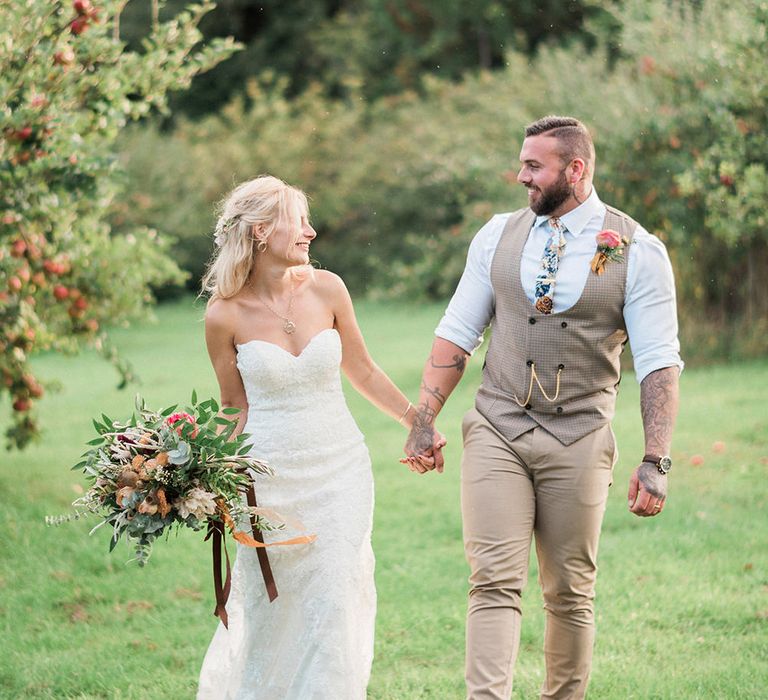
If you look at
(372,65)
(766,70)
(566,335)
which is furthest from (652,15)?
(372,65)

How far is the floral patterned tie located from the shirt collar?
3 cm

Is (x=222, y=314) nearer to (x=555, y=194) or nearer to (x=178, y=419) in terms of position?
(x=178, y=419)

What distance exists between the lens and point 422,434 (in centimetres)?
485

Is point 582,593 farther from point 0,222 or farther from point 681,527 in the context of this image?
point 0,222

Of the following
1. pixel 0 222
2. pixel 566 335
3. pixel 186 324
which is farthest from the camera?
pixel 186 324

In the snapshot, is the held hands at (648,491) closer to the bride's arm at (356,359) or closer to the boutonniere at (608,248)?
the boutonniere at (608,248)

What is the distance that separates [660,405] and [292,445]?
4.56 ft

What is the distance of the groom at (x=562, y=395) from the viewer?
14.5 ft

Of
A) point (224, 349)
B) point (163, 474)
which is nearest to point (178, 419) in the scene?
point (163, 474)

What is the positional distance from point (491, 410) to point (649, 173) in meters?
10.5

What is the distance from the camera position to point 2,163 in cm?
701

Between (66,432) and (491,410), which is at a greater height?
(491,410)

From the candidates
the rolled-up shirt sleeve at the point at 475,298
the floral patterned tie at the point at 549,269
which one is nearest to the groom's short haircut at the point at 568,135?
the floral patterned tie at the point at 549,269

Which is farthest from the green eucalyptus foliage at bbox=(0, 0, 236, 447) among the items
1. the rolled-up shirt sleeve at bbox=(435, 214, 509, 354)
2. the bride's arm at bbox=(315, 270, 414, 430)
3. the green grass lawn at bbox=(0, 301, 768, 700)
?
the rolled-up shirt sleeve at bbox=(435, 214, 509, 354)
